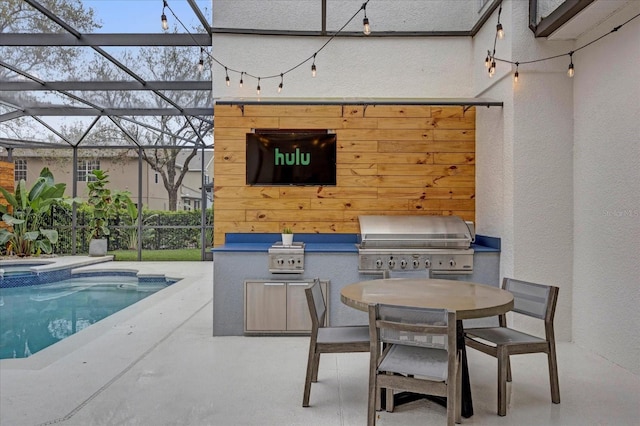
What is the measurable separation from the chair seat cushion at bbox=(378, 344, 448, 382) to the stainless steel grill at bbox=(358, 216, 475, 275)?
5.81 ft

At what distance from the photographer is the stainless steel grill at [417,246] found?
437 cm

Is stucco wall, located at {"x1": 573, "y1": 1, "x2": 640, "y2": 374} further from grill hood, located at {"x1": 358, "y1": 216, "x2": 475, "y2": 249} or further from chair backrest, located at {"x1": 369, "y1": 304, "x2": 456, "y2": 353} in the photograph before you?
chair backrest, located at {"x1": 369, "y1": 304, "x2": 456, "y2": 353}

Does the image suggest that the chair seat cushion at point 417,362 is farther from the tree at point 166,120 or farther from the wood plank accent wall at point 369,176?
the tree at point 166,120

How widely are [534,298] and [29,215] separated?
34.5 ft

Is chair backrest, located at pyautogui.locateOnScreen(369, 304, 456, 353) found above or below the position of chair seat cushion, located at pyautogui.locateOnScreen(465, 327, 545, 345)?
above

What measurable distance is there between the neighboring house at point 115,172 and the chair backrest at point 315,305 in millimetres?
8948

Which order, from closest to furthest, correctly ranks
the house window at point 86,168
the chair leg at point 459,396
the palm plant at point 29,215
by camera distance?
1. the chair leg at point 459,396
2. the palm plant at point 29,215
3. the house window at point 86,168

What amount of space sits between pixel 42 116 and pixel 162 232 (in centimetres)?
372

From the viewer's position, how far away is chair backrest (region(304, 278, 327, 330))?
9.06 ft

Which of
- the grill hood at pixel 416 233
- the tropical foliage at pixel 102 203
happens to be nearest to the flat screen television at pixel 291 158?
the grill hood at pixel 416 233

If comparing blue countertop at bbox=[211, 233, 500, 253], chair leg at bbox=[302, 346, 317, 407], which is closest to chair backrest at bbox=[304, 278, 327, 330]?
chair leg at bbox=[302, 346, 317, 407]

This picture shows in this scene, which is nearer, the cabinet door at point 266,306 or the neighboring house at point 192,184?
the cabinet door at point 266,306

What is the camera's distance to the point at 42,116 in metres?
9.32

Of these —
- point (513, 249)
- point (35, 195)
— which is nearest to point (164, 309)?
point (513, 249)
